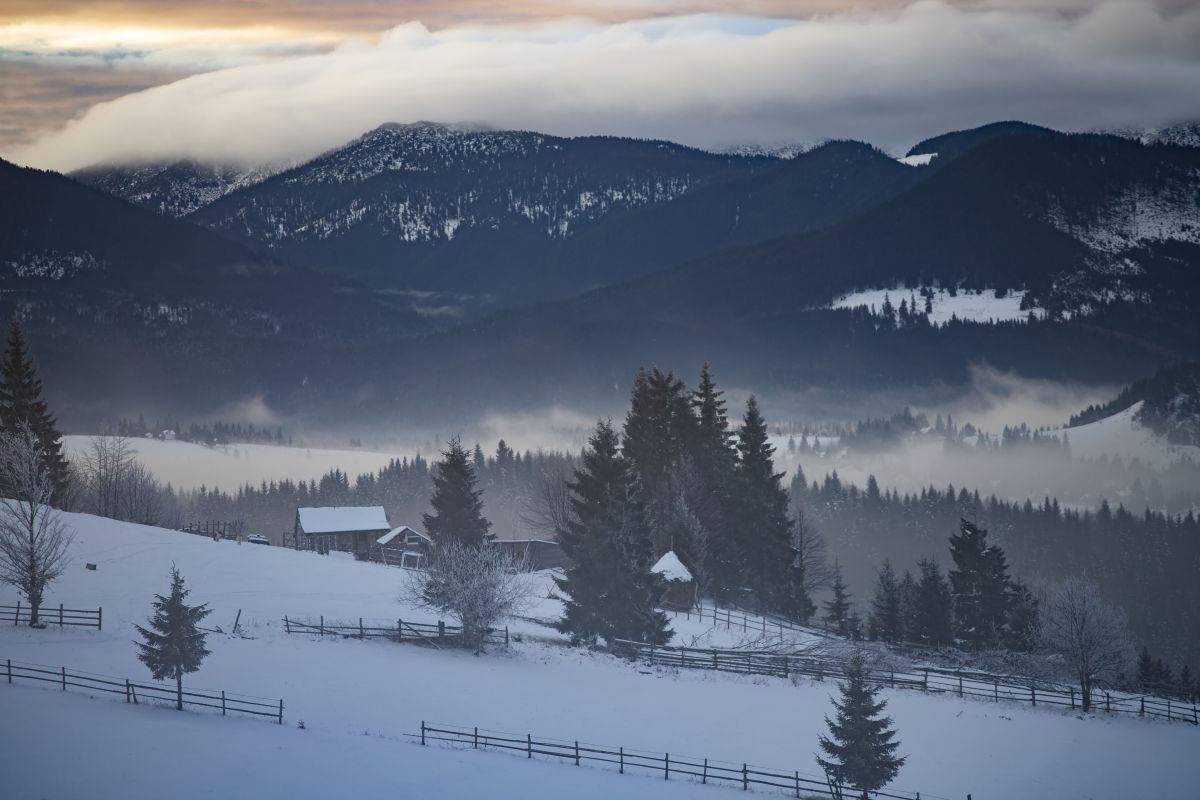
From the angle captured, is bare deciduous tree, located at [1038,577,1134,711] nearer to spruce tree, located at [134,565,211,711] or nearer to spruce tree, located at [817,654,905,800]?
spruce tree, located at [817,654,905,800]

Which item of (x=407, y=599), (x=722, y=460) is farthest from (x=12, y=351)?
(x=722, y=460)

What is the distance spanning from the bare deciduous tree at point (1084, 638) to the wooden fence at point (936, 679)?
1.26m

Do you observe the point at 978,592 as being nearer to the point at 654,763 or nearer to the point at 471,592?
the point at 471,592

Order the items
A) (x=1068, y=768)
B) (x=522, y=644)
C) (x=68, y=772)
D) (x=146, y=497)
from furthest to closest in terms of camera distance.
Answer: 1. (x=146, y=497)
2. (x=522, y=644)
3. (x=1068, y=768)
4. (x=68, y=772)

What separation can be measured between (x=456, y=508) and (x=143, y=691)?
3141cm

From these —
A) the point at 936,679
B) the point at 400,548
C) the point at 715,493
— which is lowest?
the point at 936,679

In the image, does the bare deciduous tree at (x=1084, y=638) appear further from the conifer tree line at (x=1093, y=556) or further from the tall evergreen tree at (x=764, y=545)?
the conifer tree line at (x=1093, y=556)

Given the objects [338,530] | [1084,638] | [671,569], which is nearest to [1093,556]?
[338,530]

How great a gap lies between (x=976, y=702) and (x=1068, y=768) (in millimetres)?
8143

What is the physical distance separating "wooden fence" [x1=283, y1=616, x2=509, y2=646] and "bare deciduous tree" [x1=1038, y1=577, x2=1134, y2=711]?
1230 inches

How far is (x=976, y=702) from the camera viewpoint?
194 feet

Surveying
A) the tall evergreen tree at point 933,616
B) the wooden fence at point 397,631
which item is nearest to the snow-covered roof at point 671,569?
the wooden fence at point 397,631

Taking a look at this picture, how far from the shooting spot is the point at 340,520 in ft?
373

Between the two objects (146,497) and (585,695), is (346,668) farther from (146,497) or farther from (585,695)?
(146,497)
